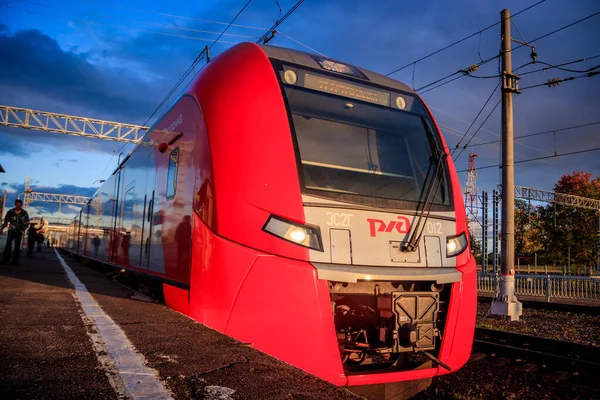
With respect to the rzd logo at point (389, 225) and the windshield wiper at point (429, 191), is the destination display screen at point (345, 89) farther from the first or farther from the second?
the rzd logo at point (389, 225)

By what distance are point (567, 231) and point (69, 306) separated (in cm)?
5086

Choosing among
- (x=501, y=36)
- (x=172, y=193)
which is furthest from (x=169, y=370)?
(x=501, y=36)

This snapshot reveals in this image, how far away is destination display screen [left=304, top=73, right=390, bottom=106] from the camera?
4793 millimetres

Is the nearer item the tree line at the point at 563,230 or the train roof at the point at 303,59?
the train roof at the point at 303,59

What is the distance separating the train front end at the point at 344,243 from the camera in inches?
149

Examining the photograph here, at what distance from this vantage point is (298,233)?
12.7 ft

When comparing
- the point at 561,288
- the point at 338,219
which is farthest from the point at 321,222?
the point at 561,288

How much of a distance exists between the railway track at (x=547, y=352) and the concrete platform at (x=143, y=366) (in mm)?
3944

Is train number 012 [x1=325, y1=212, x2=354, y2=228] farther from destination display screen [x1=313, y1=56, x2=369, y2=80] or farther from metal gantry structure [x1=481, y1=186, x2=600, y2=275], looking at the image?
metal gantry structure [x1=481, y1=186, x2=600, y2=275]

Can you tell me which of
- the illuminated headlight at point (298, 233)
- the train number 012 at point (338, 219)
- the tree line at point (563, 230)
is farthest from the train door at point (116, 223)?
the tree line at point (563, 230)

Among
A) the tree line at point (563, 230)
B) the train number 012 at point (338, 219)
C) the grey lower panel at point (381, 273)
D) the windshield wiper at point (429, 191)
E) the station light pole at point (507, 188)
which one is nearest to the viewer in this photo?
the grey lower panel at point (381, 273)

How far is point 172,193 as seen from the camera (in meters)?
5.76

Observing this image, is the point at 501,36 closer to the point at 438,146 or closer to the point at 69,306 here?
the point at 438,146

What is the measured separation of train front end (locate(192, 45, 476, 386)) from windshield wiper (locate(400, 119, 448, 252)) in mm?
13
